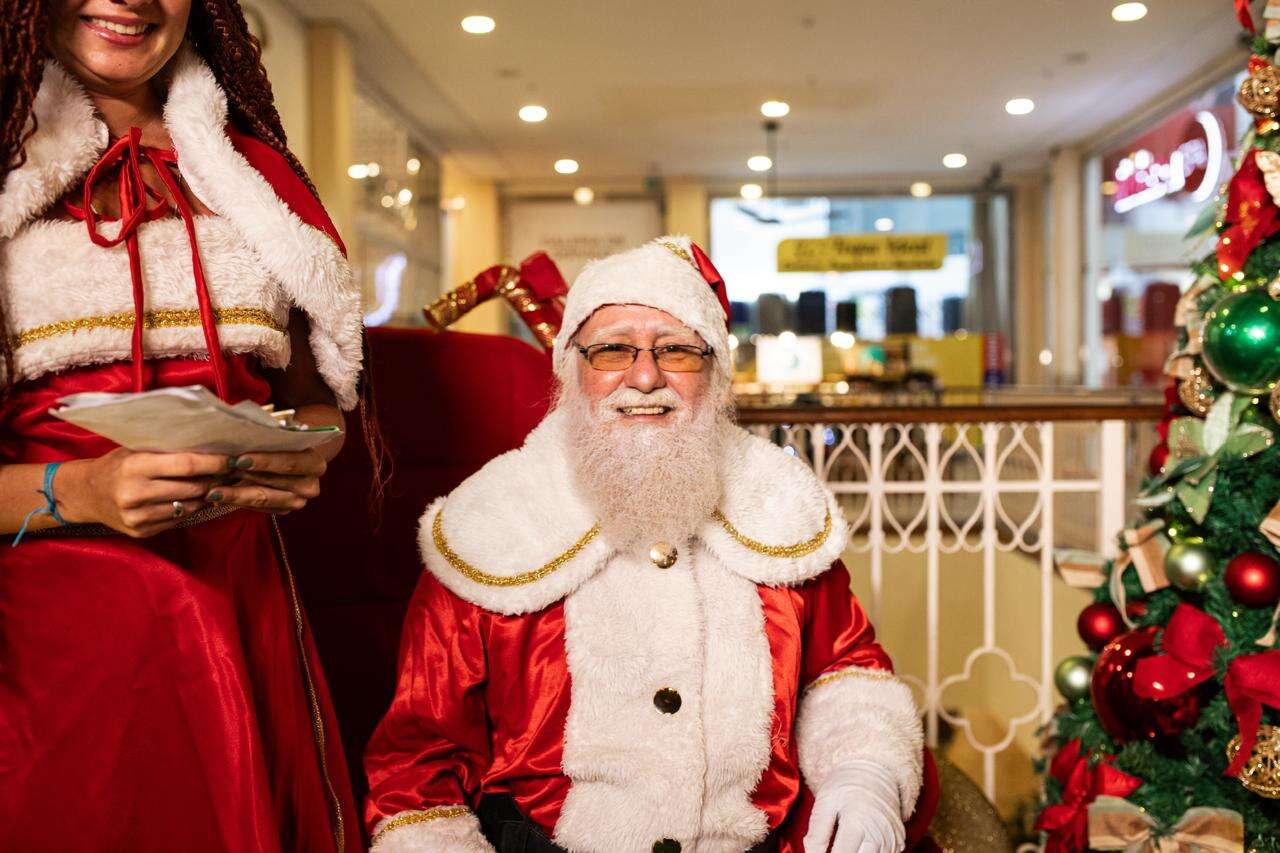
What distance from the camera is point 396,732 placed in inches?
58.9

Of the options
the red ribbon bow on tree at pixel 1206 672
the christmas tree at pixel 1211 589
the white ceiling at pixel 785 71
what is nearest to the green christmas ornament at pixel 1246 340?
the christmas tree at pixel 1211 589

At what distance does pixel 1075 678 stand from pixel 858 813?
3.29 feet

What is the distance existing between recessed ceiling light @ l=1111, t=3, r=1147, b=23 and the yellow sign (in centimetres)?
362

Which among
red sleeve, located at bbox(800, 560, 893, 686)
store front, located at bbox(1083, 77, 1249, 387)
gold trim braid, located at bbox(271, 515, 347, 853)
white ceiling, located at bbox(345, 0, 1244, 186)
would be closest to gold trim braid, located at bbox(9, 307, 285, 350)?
gold trim braid, located at bbox(271, 515, 347, 853)

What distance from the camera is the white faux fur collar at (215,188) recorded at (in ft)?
3.33

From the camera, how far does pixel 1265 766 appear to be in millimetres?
1675

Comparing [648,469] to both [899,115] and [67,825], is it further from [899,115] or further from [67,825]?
[899,115]

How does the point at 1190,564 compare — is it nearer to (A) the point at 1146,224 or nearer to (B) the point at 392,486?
(B) the point at 392,486

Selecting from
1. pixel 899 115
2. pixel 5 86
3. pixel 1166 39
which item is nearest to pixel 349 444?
pixel 5 86

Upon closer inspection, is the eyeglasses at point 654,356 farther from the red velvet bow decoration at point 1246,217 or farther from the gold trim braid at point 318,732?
the red velvet bow decoration at point 1246,217

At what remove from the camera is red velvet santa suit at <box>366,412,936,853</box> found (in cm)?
146

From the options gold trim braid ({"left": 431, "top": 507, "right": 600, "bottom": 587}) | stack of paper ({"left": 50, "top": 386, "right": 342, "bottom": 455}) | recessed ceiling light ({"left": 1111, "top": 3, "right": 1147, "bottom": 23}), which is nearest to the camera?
stack of paper ({"left": 50, "top": 386, "right": 342, "bottom": 455})

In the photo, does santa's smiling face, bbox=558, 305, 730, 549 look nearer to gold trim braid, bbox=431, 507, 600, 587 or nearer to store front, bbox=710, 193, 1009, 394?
gold trim braid, bbox=431, 507, 600, 587

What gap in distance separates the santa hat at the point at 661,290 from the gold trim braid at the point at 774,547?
237 mm
